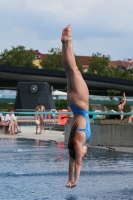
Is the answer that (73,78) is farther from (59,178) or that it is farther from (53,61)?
(53,61)

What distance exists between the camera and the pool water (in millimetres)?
5977

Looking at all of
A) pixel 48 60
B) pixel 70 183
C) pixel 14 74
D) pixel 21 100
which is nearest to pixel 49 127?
pixel 21 100

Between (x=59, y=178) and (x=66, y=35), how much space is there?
2386 mm

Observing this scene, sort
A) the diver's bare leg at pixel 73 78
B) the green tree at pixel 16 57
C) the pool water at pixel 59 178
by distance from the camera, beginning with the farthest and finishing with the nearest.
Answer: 1. the green tree at pixel 16 57
2. the pool water at pixel 59 178
3. the diver's bare leg at pixel 73 78

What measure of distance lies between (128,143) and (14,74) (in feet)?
186

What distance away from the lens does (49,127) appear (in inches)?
1153

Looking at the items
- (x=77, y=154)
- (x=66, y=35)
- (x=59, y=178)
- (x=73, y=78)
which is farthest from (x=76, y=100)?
(x=59, y=178)

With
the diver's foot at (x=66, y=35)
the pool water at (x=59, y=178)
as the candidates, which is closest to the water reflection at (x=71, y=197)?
the pool water at (x=59, y=178)

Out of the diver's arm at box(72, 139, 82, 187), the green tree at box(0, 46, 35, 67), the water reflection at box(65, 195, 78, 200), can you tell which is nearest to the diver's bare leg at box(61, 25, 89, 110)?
the diver's arm at box(72, 139, 82, 187)

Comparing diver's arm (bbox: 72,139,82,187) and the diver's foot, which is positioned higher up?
the diver's foot

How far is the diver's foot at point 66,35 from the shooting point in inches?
228

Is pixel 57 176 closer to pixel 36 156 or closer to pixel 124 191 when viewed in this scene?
pixel 124 191

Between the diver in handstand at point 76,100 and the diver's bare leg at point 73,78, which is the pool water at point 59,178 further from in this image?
the diver's bare leg at point 73,78

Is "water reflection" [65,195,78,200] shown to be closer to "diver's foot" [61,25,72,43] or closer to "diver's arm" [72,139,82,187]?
"diver's arm" [72,139,82,187]
